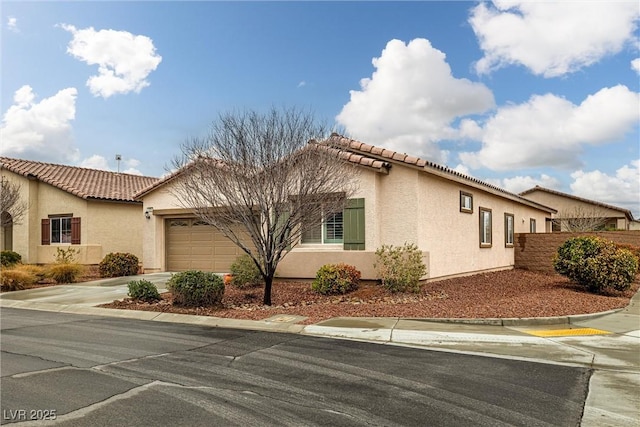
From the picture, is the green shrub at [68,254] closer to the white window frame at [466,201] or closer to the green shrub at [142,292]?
the green shrub at [142,292]

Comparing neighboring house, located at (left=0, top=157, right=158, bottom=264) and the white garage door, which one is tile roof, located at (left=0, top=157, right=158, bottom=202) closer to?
neighboring house, located at (left=0, top=157, right=158, bottom=264)

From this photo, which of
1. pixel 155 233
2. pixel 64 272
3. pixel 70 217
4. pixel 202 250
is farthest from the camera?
pixel 70 217

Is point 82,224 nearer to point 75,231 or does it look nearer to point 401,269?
point 75,231

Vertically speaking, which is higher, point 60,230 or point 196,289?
point 60,230

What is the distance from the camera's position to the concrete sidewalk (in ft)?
18.4


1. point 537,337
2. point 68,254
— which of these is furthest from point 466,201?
point 68,254

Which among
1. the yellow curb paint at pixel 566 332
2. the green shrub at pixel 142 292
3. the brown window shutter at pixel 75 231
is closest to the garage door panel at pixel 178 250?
the brown window shutter at pixel 75 231

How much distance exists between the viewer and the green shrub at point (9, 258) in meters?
21.1

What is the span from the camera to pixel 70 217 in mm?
22344

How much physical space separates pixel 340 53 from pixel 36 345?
1230cm

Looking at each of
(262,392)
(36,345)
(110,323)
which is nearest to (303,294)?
(110,323)

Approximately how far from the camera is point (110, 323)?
10.2m

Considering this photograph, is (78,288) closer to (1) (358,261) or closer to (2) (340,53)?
(1) (358,261)

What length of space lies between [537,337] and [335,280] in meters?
5.75
